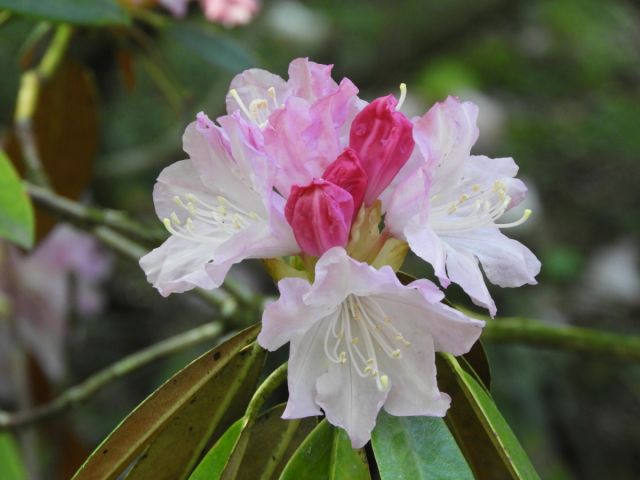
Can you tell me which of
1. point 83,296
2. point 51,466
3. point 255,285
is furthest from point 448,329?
point 255,285

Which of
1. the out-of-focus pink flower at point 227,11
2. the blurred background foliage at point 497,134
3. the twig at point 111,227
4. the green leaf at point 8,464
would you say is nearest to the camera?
the green leaf at point 8,464

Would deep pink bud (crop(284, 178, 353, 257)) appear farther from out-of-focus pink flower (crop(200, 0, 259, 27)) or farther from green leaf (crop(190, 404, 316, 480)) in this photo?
out-of-focus pink flower (crop(200, 0, 259, 27))

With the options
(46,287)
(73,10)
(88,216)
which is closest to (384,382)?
(73,10)

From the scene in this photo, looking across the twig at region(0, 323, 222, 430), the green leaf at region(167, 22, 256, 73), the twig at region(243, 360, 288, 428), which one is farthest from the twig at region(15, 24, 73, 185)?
the twig at region(243, 360, 288, 428)

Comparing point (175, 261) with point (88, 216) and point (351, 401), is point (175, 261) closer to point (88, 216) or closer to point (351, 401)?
point (351, 401)

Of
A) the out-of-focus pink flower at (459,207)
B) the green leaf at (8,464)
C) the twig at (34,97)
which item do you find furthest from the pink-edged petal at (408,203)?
the twig at (34,97)

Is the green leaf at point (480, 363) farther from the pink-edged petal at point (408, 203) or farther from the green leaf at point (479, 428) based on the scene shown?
the pink-edged petal at point (408, 203)
